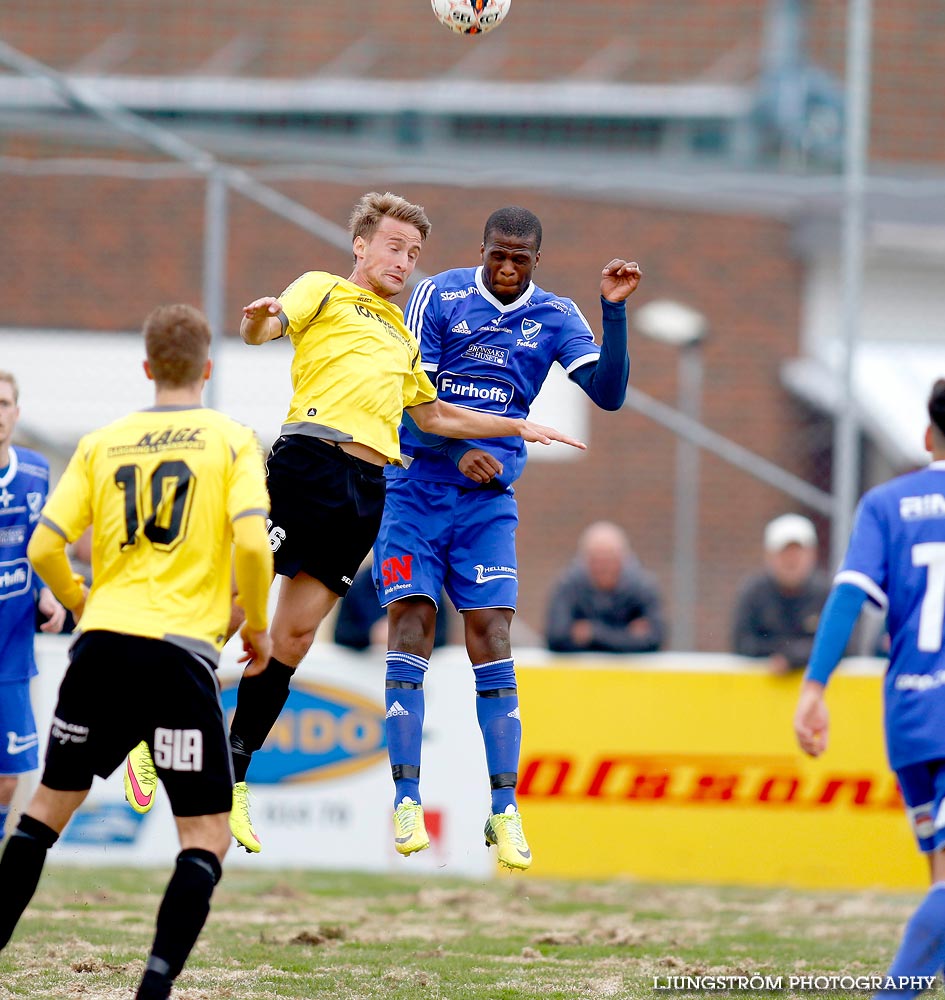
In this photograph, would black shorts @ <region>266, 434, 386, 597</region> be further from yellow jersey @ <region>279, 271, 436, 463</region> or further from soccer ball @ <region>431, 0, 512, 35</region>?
soccer ball @ <region>431, 0, 512, 35</region>

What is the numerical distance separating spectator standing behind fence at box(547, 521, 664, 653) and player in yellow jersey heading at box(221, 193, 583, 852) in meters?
4.24

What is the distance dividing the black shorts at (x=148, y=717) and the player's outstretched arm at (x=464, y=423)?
1896 mm

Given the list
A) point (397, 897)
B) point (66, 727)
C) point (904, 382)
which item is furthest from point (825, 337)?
point (66, 727)

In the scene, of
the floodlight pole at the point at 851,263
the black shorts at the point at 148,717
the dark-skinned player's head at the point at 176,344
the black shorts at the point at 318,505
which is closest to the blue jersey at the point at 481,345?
the black shorts at the point at 318,505

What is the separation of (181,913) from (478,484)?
2506 mm

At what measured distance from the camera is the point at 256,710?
21.7ft

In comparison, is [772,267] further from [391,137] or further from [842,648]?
[842,648]

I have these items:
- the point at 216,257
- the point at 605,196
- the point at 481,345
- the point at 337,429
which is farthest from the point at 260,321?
the point at 605,196

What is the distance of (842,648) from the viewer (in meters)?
4.99

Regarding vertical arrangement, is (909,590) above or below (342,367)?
below

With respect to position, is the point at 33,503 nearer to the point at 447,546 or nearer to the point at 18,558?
the point at 18,558

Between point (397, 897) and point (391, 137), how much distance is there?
8.04m

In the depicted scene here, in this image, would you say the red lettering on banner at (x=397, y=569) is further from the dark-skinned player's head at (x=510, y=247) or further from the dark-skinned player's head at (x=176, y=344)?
the dark-skinned player's head at (x=176, y=344)

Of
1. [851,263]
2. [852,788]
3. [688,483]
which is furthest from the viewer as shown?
[688,483]
